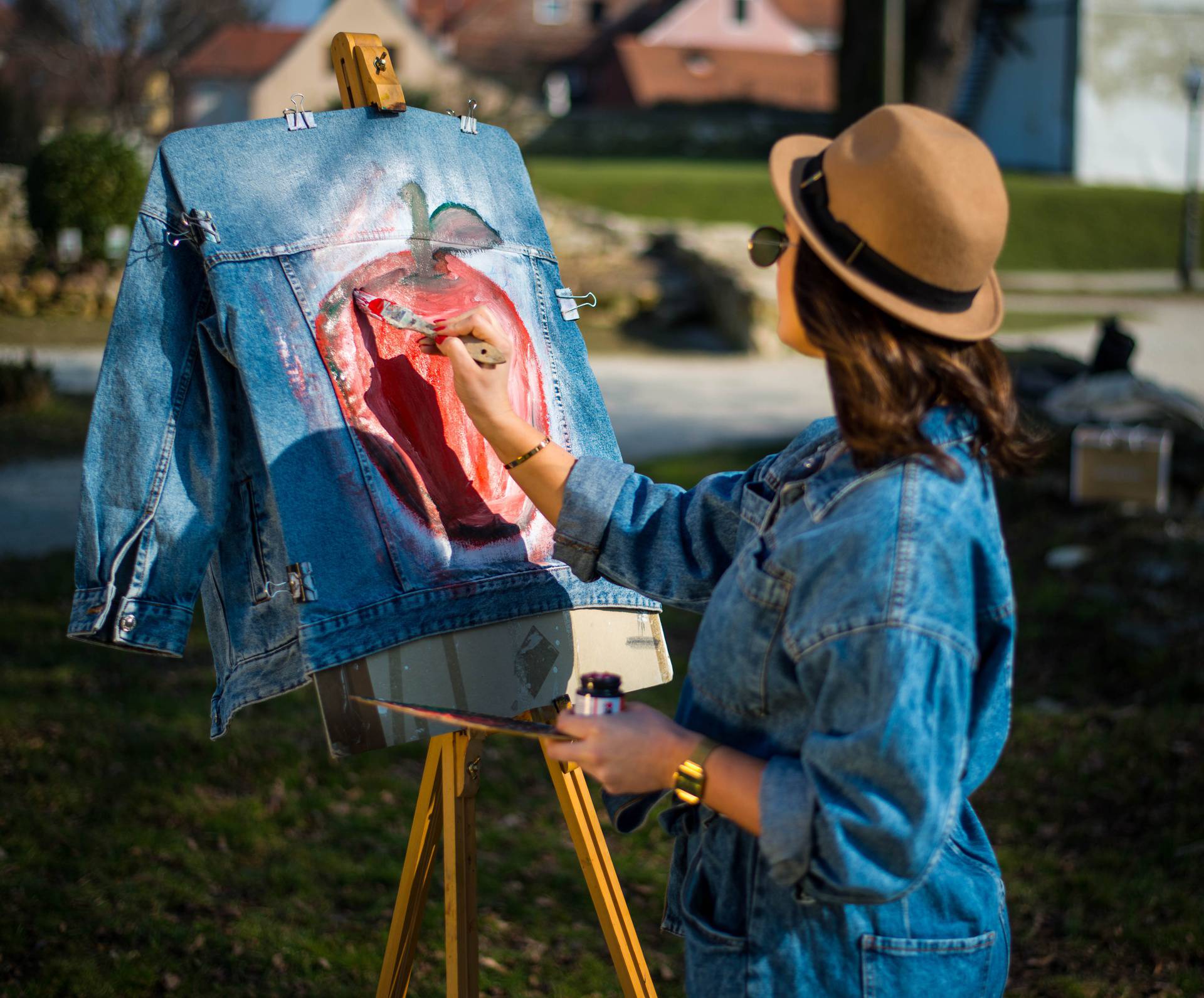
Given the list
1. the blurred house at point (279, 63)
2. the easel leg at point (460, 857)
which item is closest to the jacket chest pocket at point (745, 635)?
the easel leg at point (460, 857)

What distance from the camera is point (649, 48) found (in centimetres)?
4181

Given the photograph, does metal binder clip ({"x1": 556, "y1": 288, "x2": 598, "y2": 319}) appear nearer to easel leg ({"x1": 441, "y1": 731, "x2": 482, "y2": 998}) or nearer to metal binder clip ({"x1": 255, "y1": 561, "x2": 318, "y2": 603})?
metal binder clip ({"x1": 255, "y1": 561, "x2": 318, "y2": 603})

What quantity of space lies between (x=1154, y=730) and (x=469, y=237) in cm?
317

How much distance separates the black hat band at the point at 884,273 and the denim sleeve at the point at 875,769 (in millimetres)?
391

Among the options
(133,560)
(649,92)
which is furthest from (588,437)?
(649,92)

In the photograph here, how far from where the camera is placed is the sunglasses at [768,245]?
5.00ft

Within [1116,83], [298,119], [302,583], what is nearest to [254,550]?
[302,583]

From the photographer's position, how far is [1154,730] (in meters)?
4.25

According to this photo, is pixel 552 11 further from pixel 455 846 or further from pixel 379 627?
pixel 455 846

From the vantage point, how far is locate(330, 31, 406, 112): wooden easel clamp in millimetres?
2256

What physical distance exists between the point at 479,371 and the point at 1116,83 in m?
26.6

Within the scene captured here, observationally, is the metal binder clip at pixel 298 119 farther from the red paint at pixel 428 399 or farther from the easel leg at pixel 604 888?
the easel leg at pixel 604 888

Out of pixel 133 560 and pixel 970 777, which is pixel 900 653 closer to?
pixel 970 777

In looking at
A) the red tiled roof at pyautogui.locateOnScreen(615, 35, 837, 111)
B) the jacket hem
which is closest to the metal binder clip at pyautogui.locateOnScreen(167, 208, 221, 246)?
the jacket hem
